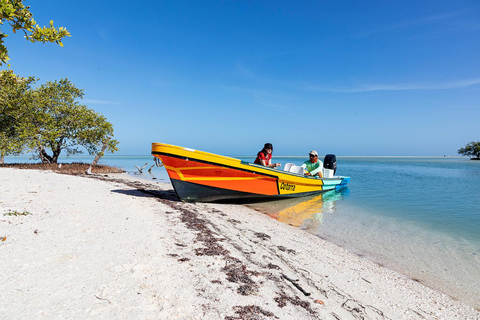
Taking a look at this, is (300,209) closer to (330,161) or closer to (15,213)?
(330,161)

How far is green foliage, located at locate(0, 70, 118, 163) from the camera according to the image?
53.6ft

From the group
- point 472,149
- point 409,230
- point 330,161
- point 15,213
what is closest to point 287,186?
point 409,230

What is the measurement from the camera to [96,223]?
4957 mm

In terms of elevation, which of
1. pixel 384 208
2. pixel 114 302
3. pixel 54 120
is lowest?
pixel 384 208

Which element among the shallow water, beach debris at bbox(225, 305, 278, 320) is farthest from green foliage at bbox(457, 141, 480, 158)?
beach debris at bbox(225, 305, 278, 320)

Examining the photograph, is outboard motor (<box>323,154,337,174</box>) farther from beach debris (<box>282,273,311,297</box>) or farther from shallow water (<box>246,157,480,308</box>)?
beach debris (<box>282,273,311,297</box>)

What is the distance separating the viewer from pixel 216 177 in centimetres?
883

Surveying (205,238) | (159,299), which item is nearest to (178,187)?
(205,238)

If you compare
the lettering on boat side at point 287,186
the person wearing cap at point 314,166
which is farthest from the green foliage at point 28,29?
the person wearing cap at point 314,166

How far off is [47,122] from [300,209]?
19.0m

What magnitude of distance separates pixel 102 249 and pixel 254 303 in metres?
2.56

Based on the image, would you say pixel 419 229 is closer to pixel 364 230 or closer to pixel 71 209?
pixel 364 230

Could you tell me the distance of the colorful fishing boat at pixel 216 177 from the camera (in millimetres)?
8227

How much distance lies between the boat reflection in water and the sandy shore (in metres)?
2.40
